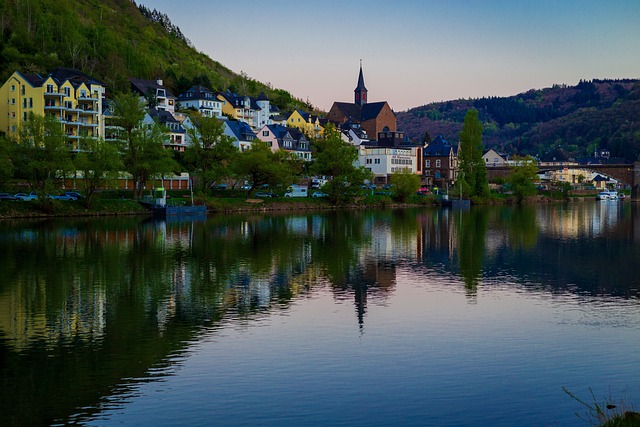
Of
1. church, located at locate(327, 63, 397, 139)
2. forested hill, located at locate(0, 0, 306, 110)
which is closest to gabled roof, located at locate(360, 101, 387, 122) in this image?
church, located at locate(327, 63, 397, 139)

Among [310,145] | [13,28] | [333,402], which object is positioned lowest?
[333,402]

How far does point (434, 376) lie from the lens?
744 inches

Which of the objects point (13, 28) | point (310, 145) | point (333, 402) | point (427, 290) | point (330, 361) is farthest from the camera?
point (310, 145)

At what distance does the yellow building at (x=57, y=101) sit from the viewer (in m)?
99.8

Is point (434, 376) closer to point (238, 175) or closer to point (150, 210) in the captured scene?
point (150, 210)

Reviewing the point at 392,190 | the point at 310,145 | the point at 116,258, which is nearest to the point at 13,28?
the point at 310,145

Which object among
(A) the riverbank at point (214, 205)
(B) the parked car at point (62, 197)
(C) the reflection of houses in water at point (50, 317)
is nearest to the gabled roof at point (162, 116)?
(A) the riverbank at point (214, 205)

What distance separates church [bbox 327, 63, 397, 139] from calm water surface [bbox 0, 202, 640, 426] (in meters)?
137

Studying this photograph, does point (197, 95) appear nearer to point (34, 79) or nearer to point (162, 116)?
point (162, 116)

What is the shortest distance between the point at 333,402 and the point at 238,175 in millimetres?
85314

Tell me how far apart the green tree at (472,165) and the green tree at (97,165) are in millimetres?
67982

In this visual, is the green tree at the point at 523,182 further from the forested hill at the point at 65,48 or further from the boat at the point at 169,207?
the boat at the point at 169,207

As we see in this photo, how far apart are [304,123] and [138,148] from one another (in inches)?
3202

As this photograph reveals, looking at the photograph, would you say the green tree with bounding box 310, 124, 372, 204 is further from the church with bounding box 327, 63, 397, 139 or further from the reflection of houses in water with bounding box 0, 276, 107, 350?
the reflection of houses in water with bounding box 0, 276, 107, 350
